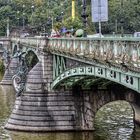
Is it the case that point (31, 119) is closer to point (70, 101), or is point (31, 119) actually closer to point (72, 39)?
point (70, 101)

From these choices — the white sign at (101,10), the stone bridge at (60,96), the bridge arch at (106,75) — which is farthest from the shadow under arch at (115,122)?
the white sign at (101,10)

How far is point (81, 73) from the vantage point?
119ft

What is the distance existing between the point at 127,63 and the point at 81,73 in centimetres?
1023

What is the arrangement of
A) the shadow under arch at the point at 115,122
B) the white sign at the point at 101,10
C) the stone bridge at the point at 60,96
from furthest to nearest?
the shadow under arch at the point at 115,122 < the stone bridge at the point at 60,96 < the white sign at the point at 101,10

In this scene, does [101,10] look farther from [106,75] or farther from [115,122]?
[115,122]

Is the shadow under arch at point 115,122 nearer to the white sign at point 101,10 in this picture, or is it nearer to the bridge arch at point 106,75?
the bridge arch at point 106,75

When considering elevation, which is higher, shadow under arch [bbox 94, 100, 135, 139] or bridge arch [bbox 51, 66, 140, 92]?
bridge arch [bbox 51, 66, 140, 92]

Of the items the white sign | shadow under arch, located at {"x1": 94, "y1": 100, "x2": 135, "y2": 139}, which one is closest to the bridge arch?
the white sign

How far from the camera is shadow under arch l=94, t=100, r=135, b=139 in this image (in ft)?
145

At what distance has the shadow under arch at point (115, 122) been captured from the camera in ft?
145

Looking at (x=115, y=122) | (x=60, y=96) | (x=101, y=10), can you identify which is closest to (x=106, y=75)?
(x=101, y=10)

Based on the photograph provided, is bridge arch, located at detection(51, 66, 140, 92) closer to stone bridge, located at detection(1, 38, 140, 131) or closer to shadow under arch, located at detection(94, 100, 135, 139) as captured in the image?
stone bridge, located at detection(1, 38, 140, 131)

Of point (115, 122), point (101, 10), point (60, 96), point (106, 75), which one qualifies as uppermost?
point (101, 10)

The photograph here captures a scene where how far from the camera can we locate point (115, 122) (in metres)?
49.2
